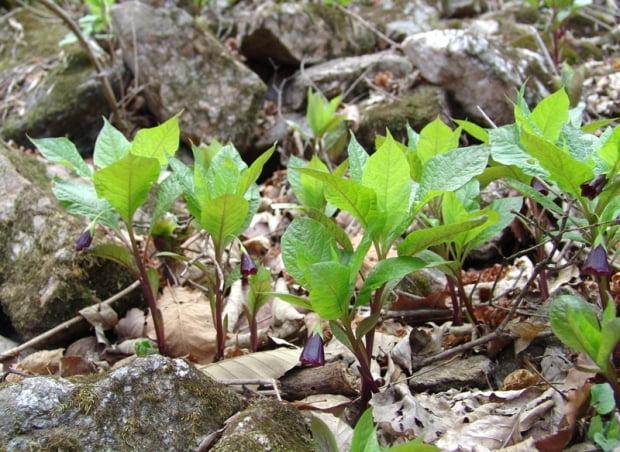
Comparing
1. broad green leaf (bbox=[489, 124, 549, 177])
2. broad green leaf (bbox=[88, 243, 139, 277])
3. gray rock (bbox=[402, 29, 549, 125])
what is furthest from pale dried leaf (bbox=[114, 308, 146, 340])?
gray rock (bbox=[402, 29, 549, 125])

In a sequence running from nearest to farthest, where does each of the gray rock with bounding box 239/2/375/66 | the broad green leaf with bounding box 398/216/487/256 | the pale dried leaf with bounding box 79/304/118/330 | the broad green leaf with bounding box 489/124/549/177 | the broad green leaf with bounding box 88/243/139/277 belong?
the broad green leaf with bounding box 398/216/487/256 → the broad green leaf with bounding box 489/124/549/177 → the broad green leaf with bounding box 88/243/139/277 → the pale dried leaf with bounding box 79/304/118/330 → the gray rock with bounding box 239/2/375/66

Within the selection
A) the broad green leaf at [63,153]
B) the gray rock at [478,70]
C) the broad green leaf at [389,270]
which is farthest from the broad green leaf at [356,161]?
the gray rock at [478,70]

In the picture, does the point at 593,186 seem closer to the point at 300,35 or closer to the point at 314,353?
the point at 314,353

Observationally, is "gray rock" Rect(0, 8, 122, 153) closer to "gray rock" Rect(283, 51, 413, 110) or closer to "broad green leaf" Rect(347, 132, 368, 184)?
"gray rock" Rect(283, 51, 413, 110)

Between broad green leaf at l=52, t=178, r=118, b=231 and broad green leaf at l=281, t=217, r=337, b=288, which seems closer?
broad green leaf at l=281, t=217, r=337, b=288

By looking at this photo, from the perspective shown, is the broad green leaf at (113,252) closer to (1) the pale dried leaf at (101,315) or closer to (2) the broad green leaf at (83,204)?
(2) the broad green leaf at (83,204)

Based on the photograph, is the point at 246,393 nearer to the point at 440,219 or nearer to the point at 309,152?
the point at 440,219
